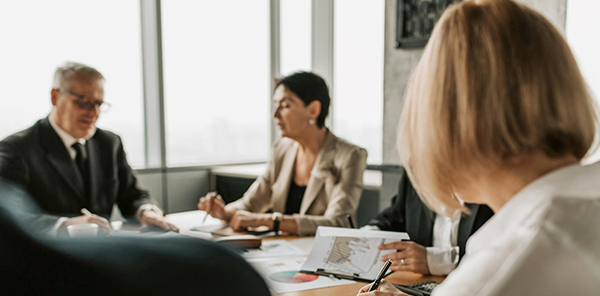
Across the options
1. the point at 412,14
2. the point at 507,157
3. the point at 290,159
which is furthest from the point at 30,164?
the point at 412,14

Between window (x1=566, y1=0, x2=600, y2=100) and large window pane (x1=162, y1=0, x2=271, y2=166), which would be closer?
window (x1=566, y1=0, x2=600, y2=100)

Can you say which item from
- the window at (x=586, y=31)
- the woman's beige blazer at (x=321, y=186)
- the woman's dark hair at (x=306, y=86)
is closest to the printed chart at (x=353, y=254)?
the woman's beige blazer at (x=321, y=186)

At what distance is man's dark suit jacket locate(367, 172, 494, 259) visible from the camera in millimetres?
1747

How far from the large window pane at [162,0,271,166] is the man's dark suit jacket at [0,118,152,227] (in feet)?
6.11

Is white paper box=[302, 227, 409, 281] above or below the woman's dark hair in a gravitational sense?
below

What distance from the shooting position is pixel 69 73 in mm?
2369

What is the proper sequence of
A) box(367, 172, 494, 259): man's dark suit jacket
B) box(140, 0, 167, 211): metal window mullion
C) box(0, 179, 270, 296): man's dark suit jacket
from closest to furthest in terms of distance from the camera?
box(0, 179, 270, 296): man's dark suit jacket < box(367, 172, 494, 259): man's dark suit jacket < box(140, 0, 167, 211): metal window mullion

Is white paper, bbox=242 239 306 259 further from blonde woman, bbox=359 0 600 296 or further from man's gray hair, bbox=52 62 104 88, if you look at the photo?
man's gray hair, bbox=52 62 104 88

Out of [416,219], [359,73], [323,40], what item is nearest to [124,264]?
[416,219]

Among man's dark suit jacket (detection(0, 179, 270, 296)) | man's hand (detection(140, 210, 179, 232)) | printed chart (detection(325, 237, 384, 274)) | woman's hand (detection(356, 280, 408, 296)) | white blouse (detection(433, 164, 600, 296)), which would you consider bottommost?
man's hand (detection(140, 210, 179, 232))

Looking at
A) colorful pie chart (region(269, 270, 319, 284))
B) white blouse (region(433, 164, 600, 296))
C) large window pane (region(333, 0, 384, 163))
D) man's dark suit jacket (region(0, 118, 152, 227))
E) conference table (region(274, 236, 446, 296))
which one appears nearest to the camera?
white blouse (region(433, 164, 600, 296))

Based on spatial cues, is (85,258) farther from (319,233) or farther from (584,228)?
(319,233)

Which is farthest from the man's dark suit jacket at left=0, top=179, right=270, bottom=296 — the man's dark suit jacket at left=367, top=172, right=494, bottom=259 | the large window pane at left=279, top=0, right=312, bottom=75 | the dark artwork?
the large window pane at left=279, top=0, right=312, bottom=75

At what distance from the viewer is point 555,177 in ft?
2.11
